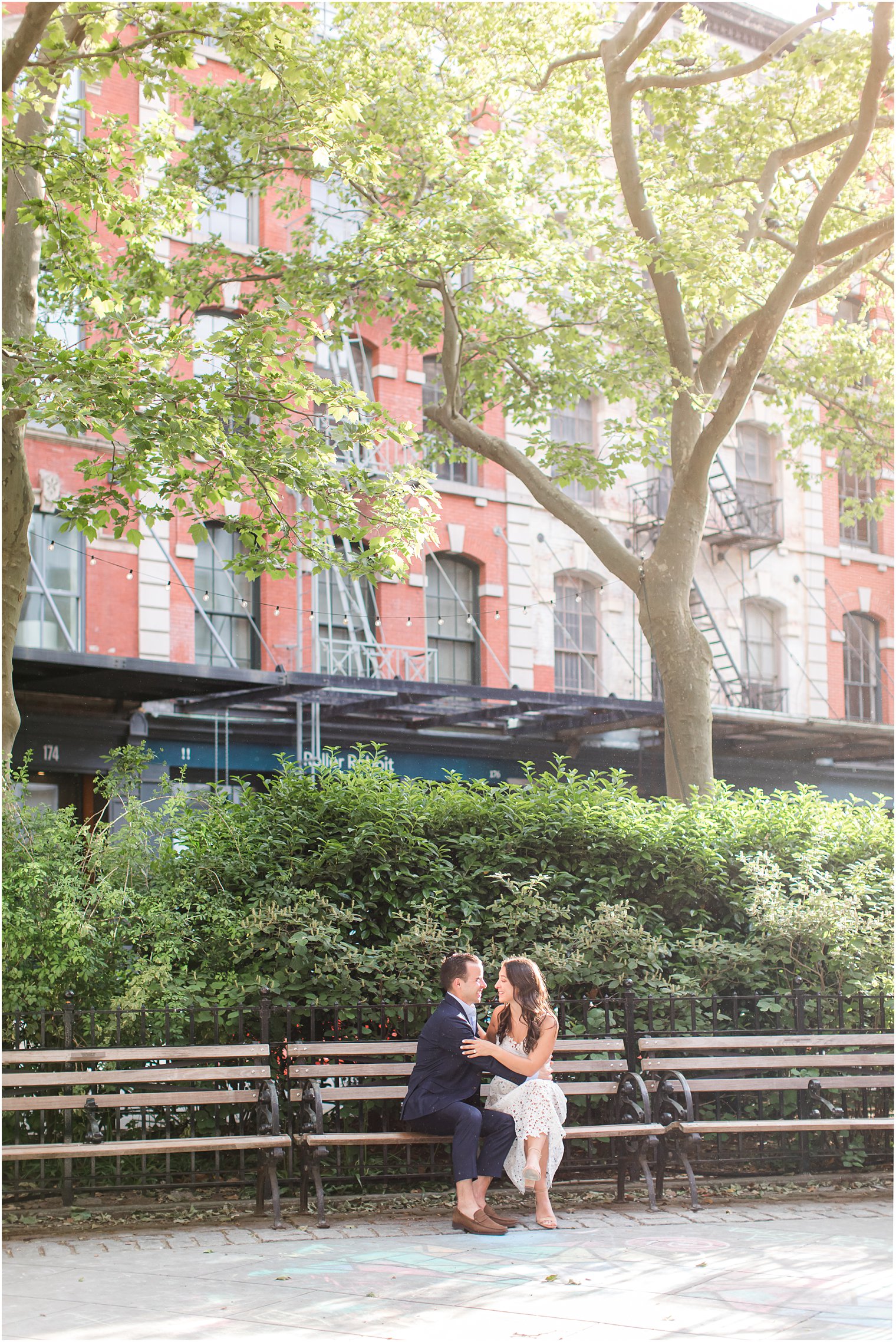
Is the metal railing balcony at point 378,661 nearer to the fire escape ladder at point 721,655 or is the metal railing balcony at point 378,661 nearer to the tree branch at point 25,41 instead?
the fire escape ladder at point 721,655

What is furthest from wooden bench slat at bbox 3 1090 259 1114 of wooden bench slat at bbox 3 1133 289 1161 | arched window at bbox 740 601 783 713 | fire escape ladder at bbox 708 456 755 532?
arched window at bbox 740 601 783 713

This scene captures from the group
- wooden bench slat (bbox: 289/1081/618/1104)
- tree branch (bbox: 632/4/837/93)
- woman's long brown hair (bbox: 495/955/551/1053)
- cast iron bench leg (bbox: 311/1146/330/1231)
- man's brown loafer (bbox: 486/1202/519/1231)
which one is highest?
tree branch (bbox: 632/4/837/93)

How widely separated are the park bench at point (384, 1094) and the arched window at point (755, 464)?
21.3 m

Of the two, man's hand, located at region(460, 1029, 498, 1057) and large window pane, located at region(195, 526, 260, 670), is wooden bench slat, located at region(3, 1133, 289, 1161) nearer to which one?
man's hand, located at region(460, 1029, 498, 1057)

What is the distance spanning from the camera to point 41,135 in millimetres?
9500

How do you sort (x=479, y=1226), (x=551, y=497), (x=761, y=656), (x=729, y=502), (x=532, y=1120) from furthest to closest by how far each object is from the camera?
1. (x=761, y=656)
2. (x=729, y=502)
3. (x=551, y=497)
4. (x=532, y=1120)
5. (x=479, y=1226)

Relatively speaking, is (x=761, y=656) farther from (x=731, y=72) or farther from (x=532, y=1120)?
(x=532, y=1120)

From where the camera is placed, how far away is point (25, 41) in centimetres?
848

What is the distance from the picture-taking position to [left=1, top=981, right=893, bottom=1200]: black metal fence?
725 cm

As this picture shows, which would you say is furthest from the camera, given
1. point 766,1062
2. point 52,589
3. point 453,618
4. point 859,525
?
point 859,525

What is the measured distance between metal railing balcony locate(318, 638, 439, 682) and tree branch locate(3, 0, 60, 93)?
39.5 feet

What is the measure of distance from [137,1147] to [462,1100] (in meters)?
1.69

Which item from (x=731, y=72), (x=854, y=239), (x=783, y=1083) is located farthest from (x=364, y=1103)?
(x=731, y=72)

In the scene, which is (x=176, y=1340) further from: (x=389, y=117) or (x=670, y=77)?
(x=389, y=117)
